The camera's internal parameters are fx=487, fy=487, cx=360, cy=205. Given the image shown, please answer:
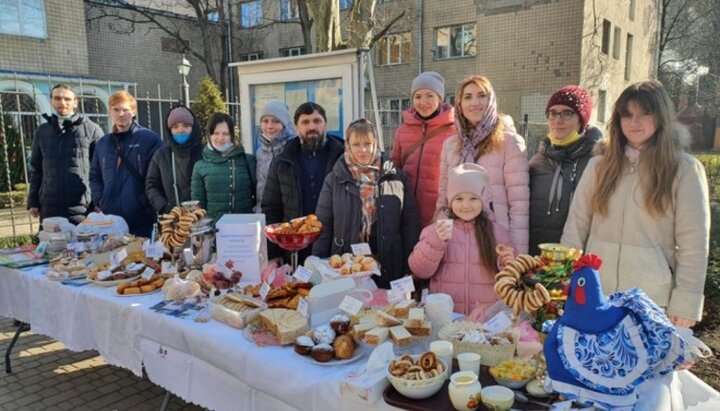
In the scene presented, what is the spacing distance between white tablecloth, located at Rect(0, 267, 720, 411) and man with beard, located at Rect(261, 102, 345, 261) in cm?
97

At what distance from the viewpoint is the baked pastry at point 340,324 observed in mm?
1939

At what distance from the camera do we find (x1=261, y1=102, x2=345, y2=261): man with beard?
10.5 feet

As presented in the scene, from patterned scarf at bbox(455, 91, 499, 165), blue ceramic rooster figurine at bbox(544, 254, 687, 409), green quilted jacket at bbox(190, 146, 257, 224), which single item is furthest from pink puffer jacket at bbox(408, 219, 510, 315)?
green quilted jacket at bbox(190, 146, 257, 224)

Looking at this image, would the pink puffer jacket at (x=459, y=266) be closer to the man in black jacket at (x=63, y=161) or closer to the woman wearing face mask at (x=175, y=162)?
the woman wearing face mask at (x=175, y=162)

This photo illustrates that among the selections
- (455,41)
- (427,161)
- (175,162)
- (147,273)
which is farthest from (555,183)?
(455,41)

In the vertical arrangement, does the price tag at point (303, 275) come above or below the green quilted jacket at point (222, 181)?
below

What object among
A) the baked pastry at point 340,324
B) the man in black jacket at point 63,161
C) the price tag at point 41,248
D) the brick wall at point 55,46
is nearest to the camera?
the baked pastry at point 340,324

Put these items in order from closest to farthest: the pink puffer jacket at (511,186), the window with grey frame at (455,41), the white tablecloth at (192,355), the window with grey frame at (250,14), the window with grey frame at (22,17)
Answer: the white tablecloth at (192,355) < the pink puffer jacket at (511,186) < the window with grey frame at (22,17) < the window with grey frame at (455,41) < the window with grey frame at (250,14)

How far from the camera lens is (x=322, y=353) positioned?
179cm

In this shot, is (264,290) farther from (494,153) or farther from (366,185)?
(494,153)

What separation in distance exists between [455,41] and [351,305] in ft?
53.2

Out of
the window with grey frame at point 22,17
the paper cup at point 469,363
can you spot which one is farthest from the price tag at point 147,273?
the window with grey frame at point 22,17

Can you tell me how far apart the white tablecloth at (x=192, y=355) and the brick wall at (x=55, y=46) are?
473 inches

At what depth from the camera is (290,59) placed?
4496 mm
